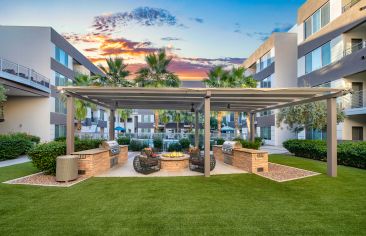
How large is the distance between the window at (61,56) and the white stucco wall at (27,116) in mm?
5102

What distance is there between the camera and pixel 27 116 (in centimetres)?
2269

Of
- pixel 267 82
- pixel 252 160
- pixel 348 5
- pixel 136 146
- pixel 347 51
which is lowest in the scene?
pixel 136 146

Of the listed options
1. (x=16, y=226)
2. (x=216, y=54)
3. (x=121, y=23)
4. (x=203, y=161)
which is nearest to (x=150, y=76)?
(x=121, y=23)

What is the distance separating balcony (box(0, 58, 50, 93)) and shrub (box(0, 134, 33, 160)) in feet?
13.6

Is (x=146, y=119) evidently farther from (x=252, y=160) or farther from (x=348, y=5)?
(x=252, y=160)

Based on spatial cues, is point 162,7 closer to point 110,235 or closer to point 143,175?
point 143,175

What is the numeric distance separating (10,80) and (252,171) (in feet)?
56.9

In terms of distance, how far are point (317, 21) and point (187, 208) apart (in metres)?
22.9

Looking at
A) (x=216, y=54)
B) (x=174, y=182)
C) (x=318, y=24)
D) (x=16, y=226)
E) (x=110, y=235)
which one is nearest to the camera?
(x=110, y=235)

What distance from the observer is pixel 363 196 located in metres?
6.49

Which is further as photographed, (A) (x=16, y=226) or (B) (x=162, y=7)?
(B) (x=162, y=7)

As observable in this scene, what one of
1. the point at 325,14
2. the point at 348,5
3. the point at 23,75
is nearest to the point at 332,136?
the point at 348,5

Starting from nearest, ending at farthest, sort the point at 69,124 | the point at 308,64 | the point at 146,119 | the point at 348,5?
the point at 69,124
the point at 348,5
the point at 308,64
the point at 146,119

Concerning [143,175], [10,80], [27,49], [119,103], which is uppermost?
[27,49]
